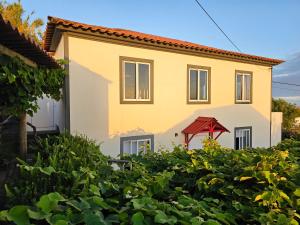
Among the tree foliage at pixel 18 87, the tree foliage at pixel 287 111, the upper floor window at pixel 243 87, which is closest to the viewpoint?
the tree foliage at pixel 18 87

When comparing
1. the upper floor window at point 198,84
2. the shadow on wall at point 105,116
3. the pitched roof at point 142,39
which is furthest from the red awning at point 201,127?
the pitched roof at point 142,39

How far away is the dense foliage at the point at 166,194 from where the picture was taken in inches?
60.0

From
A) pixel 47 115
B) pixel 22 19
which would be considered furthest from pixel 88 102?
pixel 22 19

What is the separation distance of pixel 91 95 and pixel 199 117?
16.7 feet

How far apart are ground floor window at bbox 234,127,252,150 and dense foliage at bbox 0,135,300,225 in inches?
456

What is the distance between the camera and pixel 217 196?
2.55 meters

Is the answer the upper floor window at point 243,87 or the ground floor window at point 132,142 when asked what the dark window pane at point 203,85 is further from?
the ground floor window at point 132,142

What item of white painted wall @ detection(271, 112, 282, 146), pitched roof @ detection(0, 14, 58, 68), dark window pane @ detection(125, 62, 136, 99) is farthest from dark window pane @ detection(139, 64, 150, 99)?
white painted wall @ detection(271, 112, 282, 146)

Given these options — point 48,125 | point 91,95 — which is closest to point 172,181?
point 91,95

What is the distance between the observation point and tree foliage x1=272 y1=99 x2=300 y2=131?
2306cm

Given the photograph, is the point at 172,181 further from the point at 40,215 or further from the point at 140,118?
the point at 140,118

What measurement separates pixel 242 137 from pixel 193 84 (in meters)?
4.47

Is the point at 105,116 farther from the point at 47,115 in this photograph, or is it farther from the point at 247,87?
the point at 247,87

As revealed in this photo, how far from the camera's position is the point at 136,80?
34.8ft
